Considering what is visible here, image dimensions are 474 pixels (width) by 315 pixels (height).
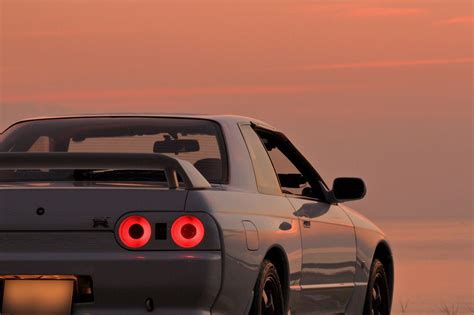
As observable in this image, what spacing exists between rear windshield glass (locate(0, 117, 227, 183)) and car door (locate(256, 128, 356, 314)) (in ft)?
2.97

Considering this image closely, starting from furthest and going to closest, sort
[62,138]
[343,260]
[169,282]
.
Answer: [343,260]
[62,138]
[169,282]

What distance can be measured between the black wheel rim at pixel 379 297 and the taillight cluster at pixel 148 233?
4.40 meters

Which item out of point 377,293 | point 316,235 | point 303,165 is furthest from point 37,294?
point 377,293

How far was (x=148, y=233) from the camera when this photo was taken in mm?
9617

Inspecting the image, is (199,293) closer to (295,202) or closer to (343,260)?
(295,202)

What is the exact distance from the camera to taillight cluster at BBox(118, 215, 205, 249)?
9.59 m

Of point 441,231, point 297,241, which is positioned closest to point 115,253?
point 297,241

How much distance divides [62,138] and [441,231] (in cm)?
15151

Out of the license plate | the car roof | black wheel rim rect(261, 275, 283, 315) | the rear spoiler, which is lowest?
black wheel rim rect(261, 275, 283, 315)

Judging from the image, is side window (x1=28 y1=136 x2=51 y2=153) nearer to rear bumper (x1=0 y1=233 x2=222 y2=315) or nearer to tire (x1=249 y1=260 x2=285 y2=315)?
tire (x1=249 y1=260 x2=285 y2=315)

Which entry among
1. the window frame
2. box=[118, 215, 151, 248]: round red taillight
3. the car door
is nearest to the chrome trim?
the car door

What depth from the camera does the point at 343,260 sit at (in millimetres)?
12727

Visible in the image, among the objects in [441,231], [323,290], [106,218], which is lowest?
[441,231]

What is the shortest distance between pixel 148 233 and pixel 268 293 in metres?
1.44
